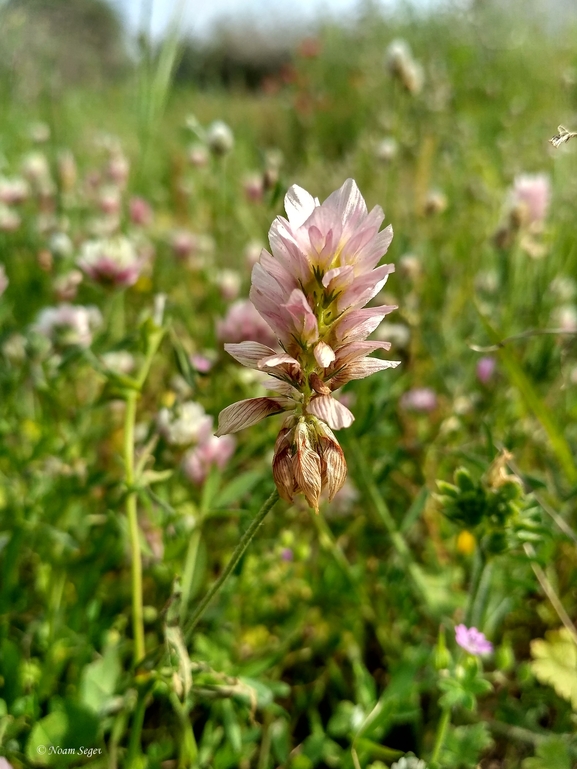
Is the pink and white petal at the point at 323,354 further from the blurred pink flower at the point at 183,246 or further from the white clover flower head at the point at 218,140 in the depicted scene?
the blurred pink flower at the point at 183,246

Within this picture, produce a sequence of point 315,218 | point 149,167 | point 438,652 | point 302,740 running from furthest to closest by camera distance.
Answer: point 149,167 < point 302,740 < point 438,652 < point 315,218

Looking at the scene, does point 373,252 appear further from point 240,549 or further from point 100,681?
point 100,681

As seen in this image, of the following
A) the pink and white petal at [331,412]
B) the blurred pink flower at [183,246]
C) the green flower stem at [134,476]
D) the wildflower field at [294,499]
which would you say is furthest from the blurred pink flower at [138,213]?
the pink and white petal at [331,412]

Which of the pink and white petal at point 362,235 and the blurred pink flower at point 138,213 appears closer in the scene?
the pink and white petal at point 362,235

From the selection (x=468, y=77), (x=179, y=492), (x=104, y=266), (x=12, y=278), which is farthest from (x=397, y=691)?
(x=468, y=77)

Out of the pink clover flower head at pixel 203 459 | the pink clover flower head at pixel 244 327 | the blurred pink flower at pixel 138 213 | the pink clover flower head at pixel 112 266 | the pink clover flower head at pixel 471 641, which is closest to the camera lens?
the pink clover flower head at pixel 471 641

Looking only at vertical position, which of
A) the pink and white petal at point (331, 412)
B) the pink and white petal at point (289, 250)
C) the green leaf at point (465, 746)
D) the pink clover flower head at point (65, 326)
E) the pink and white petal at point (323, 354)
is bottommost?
the green leaf at point (465, 746)

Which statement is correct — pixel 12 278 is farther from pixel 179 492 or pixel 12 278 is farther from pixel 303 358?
pixel 303 358

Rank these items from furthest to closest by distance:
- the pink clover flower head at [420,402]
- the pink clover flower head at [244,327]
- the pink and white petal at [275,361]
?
the pink clover flower head at [420,402] → the pink clover flower head at [244,327] → the pink and white petal at [275,361]

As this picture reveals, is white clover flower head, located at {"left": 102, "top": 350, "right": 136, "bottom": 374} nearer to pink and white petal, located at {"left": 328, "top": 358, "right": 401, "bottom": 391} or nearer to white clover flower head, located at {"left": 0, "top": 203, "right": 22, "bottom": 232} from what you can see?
white clover flower head, located at {"left": 0, "top": 203, "right": 22, "bottom": 232}
